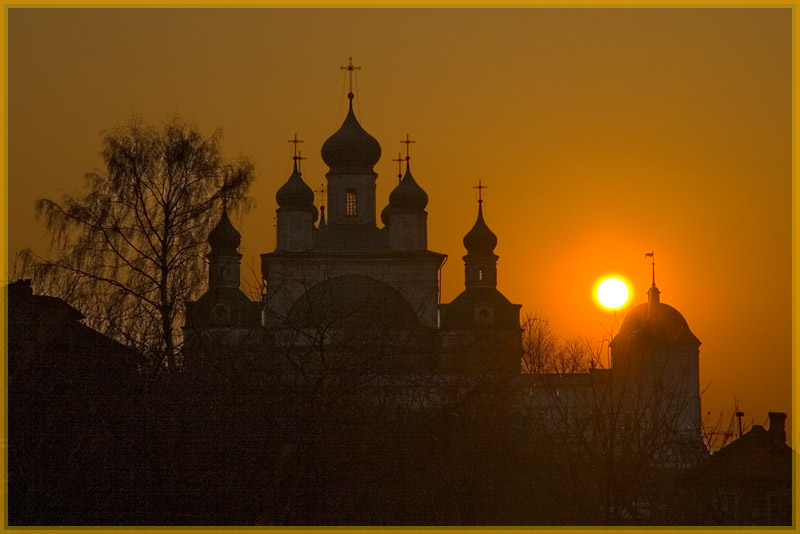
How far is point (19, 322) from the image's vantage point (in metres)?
18.8

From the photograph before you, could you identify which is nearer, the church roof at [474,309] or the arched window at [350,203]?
the church roof at [474,309]

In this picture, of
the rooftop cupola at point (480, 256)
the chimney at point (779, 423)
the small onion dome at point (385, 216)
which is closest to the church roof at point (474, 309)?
the rooftop cupola at point (480, 256)

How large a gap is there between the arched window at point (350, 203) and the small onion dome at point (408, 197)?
1.59m

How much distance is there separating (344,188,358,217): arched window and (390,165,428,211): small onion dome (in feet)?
5.20

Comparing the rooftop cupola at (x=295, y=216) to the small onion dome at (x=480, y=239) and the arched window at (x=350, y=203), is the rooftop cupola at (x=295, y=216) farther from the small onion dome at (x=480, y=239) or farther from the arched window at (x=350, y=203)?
the small onion dome at (x=480, y=239)

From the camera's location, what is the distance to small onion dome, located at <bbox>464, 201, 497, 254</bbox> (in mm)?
64688

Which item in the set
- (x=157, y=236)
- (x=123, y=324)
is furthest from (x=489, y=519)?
(x=157, y=236)

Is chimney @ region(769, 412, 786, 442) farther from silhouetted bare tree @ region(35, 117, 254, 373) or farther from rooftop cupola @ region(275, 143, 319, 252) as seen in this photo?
rooftop cupola @ region(275, 143, 319, 252)

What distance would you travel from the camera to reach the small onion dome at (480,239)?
6469 cm

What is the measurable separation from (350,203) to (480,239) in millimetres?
5324

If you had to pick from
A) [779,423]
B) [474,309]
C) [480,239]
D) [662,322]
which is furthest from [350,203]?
[779,423]

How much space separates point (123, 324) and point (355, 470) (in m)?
5.41

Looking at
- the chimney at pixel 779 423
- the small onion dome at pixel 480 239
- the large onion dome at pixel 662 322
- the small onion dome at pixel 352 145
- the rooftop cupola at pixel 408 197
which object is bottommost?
the chimney at pixel 779 423

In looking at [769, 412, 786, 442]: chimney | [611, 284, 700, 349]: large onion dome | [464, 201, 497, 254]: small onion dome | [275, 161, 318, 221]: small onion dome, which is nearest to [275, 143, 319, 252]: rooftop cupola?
[275, 161, 318, 221]: small onion dome
